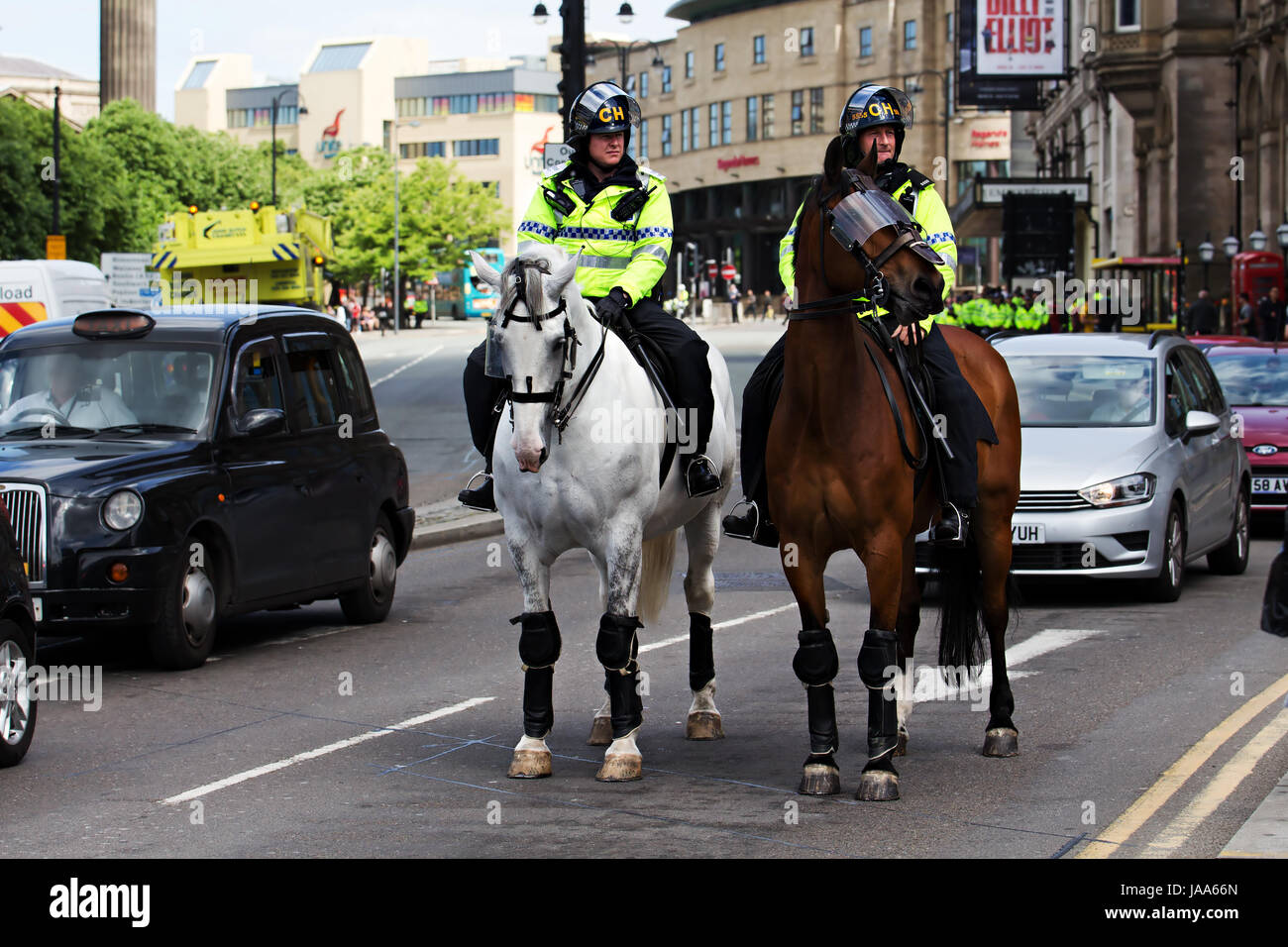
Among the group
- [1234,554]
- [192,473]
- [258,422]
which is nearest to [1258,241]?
[1234,554]

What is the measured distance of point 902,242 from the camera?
268 inches

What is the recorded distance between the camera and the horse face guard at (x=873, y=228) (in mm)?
6812

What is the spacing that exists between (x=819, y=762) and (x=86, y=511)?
5.05 meters

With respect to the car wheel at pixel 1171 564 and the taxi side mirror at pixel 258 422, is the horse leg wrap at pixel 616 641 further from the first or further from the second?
the car wheel at pixel 1171 564

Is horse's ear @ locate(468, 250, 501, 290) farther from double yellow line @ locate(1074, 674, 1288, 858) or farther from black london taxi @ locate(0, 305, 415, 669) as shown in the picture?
black london taxi @ locate(0, 305, 415, 669)

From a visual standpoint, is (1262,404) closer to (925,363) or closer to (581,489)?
(925,363)

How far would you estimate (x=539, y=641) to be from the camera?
25.8ft

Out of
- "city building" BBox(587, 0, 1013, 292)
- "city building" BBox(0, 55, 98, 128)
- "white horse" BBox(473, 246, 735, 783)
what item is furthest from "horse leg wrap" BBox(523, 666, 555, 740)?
"city building" BBox(0, 55, 98, 128)

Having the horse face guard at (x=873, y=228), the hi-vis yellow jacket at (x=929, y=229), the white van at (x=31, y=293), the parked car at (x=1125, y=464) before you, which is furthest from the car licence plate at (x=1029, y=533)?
the white van at (x=31, y=293)

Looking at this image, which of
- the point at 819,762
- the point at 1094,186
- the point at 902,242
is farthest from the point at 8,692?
the point at 1094,186

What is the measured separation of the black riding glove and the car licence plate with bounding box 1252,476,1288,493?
1202 cm

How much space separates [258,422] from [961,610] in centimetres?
481

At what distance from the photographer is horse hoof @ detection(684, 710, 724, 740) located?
8.73m

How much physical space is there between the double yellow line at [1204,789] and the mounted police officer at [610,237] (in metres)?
2.43
